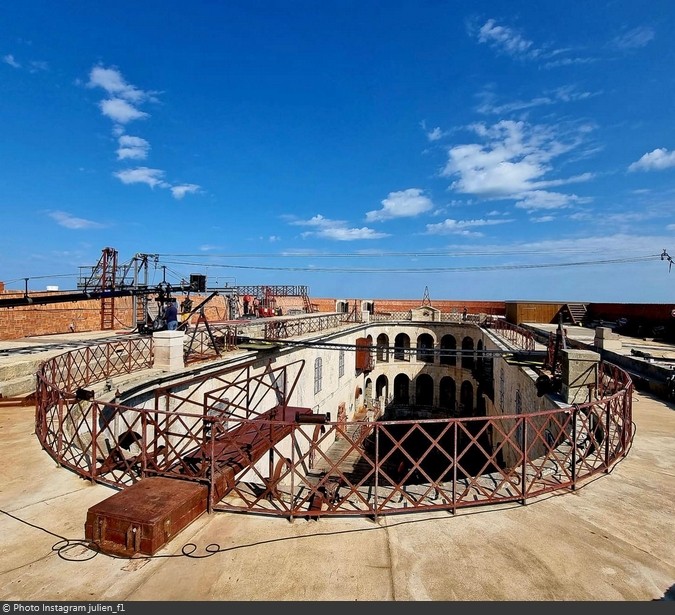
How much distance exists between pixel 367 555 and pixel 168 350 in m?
8.61

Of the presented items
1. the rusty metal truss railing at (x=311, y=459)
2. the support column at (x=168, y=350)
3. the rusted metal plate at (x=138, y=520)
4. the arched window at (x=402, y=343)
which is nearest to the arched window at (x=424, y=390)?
the arched window at (x=402, y=343)

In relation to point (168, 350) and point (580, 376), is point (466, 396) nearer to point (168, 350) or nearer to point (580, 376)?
point (580, 376)

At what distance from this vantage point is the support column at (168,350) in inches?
420

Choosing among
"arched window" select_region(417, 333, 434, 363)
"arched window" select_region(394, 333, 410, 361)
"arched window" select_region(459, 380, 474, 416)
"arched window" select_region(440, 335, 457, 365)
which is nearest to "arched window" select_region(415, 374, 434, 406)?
"arched window" select_region(417, 333, 434, 363)

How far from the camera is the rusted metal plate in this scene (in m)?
3.74

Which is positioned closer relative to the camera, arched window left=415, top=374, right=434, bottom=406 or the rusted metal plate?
the rusted metal plate

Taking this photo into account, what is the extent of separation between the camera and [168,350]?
10.6m

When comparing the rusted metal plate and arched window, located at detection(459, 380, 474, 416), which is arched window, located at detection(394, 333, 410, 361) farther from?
the rusted metal plate

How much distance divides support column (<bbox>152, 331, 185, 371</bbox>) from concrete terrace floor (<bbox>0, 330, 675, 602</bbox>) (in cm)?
542

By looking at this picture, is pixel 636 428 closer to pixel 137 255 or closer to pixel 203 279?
pixel 203 279

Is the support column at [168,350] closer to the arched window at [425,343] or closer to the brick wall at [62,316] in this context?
the brick wall at [62,316]

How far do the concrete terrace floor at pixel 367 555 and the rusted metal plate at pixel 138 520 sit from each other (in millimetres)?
116

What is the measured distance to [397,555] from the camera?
3836 millimetres

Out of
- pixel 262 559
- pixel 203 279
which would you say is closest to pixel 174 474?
pixel 262 559
